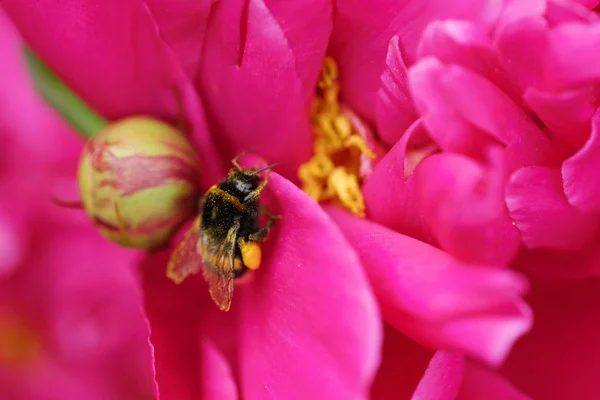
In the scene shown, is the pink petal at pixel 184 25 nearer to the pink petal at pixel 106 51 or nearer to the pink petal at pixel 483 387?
the pink petal at pixel 106 51

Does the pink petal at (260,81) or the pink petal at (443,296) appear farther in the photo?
the pink petal at (260,81)

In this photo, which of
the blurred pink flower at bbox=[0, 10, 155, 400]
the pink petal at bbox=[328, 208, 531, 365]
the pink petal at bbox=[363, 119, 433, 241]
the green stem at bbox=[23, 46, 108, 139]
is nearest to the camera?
the pink petal at bbox=[328, 208, 531, 365]

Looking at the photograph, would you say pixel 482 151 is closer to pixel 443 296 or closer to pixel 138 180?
pixel 443 296

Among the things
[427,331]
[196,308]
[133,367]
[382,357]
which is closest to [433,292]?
[427,331]

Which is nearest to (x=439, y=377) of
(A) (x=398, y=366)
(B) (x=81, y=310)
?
(A) (x=398, y=366)

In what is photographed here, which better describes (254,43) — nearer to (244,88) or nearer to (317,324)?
(244,88)

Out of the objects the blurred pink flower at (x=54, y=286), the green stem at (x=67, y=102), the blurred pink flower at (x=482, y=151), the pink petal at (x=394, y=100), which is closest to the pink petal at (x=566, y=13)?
the blurred pink flower at (x=482, y=151)

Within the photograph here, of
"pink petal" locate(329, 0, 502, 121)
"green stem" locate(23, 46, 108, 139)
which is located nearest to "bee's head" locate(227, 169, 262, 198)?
"pink petal" locate(329, 0, 502, 121)

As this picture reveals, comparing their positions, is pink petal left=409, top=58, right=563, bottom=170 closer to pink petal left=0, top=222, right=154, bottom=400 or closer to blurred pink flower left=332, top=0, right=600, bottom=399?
blurred pink flower left=332, top=0, right=600, bottom=399
